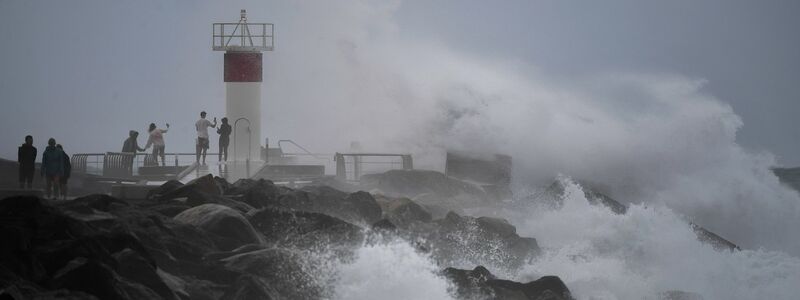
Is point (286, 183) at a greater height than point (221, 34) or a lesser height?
lesser

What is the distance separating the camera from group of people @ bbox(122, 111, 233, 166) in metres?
22.7

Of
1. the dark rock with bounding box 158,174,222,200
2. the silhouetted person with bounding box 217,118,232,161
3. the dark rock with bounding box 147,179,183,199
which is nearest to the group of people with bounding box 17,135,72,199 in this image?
the dark rock with bounding box 147,179,183,199

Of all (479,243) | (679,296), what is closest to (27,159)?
(479,243)

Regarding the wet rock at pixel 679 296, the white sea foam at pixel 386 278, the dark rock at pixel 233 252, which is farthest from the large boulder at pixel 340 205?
the wet rock at pixel 679 296

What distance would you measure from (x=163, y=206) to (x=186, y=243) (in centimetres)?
266

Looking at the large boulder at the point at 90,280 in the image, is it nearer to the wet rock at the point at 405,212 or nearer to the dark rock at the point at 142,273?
the dark rock at the point at 142,273

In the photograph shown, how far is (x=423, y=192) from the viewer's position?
23.1 metres

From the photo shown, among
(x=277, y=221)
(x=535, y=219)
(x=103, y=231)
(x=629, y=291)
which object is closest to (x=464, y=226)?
(x=629, y=291)

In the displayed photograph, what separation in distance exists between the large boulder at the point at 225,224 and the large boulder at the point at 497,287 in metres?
2.23

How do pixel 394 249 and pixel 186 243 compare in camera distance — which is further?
pixel 394 249

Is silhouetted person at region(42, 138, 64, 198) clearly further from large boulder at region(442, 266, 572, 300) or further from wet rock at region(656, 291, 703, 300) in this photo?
wet rock at region(656, 291, 703, 300)

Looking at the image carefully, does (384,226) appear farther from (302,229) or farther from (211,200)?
(211,200)

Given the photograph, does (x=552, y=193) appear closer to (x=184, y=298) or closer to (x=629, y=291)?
(x=629, y=291)

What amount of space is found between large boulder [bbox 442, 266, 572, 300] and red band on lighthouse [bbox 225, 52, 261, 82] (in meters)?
13.1
